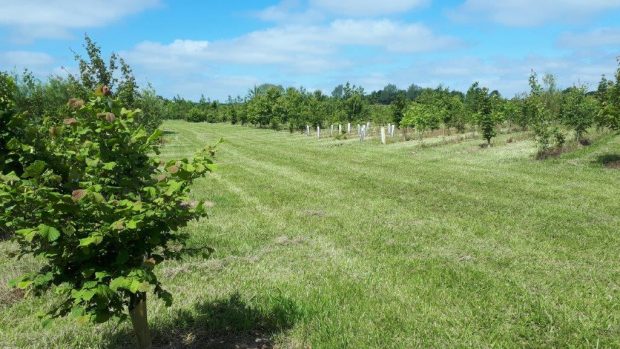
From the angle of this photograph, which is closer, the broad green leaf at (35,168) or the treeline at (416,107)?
the broad green leaf at (35,168)

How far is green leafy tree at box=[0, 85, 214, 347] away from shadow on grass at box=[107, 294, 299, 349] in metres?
1.31

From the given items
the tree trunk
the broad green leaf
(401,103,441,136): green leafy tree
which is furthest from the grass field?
(401,103,441,136): green leafy tree

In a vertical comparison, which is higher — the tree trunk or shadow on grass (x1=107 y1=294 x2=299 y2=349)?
the tree trunk

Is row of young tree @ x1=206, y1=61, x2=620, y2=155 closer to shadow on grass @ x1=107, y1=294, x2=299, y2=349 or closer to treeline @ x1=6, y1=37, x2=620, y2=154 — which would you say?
treeline @ x1=6, y1=37, x2=620, y2=154

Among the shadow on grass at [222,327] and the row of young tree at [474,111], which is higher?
the row of young tree at [474,111]

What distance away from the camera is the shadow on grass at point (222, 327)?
16.1 feet

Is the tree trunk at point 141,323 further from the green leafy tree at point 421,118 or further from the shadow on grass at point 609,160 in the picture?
the green leafy tree at point 421,118

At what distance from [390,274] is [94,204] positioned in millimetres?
4710

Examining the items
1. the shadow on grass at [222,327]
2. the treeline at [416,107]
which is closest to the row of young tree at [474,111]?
the treeline at [416,107]

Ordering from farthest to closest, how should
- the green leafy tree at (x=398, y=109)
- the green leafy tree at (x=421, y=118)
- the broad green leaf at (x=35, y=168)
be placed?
the green leafy tree at (x=398, y=109), the green leafy tree at (x=421, y=118), the broad green leaf at (x=35, y=168)

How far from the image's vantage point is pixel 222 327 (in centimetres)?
525

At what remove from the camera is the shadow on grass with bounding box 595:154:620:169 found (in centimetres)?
1745

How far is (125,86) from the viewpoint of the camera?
19000mm

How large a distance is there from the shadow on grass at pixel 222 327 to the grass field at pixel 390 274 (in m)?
0.02
